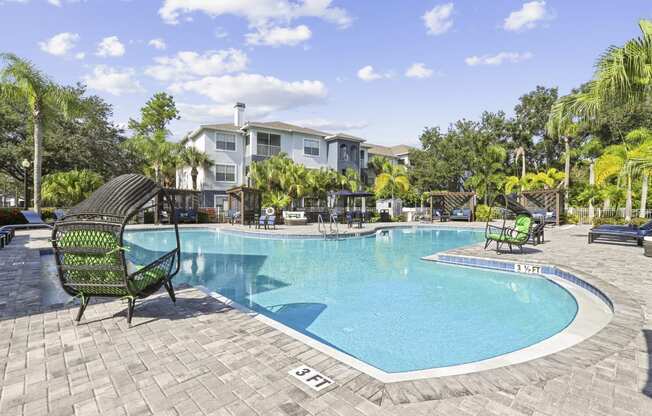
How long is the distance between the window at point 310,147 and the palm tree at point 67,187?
57.7 ft

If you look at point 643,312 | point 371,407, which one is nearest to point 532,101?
point 643,312

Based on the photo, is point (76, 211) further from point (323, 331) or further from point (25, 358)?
point (323, 331)

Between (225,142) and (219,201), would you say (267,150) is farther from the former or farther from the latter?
(219,201)

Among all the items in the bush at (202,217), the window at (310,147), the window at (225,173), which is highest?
the window at (310,147)

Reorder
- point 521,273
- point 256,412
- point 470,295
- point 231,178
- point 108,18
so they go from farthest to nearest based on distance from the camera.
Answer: point 231,178
point 108,18
point 521,273
point 470,295
point 256,412

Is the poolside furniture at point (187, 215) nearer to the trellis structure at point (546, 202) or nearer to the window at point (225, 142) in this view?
the window at point (225, 142)

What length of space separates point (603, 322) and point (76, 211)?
6.88 m

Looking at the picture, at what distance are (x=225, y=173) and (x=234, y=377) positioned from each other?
28.2m

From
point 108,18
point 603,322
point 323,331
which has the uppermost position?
point 108,18

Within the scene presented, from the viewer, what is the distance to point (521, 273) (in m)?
7.87

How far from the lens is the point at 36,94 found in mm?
15492

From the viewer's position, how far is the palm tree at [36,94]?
14961 mm

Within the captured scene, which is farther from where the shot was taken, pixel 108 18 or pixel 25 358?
pixel 108 18

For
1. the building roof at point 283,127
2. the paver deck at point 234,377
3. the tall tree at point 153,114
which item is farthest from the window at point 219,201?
the paver deck at point 234,377
